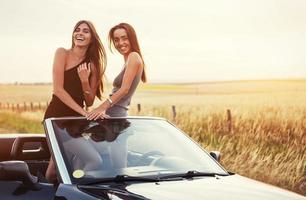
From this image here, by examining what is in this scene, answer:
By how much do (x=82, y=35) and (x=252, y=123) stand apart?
7169 millimetres

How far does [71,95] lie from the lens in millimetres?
6457

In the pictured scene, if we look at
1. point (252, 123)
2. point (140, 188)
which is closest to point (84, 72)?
point (140, 188)

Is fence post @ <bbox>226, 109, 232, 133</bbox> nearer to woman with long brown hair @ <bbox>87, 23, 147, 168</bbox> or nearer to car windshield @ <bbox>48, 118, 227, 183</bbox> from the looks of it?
woman with long brown hair @ <bbox>87, 23, 147, 168</bbox>

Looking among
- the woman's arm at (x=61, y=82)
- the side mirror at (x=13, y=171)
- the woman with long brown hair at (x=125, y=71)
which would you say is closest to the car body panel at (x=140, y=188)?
the side mirror at (x=13, y=171)

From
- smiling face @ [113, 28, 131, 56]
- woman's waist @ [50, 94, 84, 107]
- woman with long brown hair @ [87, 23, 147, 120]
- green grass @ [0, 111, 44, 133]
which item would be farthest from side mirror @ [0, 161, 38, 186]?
green grass @ [0, 111, 44, 133]

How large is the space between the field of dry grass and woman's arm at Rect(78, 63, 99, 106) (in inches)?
214

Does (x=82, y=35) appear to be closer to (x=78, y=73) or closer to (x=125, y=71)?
(x=78, y=73)

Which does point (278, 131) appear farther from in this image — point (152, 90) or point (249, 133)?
point (152, 90)

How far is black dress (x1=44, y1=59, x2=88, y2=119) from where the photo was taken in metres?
6.40

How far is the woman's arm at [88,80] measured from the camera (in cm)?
638

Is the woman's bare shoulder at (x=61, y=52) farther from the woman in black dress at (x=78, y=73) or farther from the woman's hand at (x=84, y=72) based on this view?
the woman's hand at (x=84, y=72)

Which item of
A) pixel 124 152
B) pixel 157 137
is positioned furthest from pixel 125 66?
pixel 124 152

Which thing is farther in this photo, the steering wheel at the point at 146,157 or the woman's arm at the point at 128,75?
the woman's arm at the point at 128,75

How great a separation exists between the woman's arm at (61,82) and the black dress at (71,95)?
0.06 m
